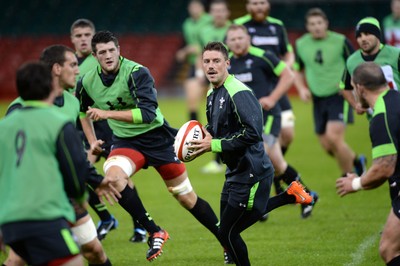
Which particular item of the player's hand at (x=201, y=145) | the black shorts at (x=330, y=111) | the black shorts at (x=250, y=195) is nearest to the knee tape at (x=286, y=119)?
the black shorts at (x=330, y=111)

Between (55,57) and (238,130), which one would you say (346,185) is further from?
(55,57)

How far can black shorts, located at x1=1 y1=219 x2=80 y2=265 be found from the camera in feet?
16.0

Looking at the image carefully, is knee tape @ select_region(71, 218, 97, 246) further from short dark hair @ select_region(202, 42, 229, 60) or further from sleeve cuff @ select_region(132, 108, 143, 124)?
short dark hair @ select_region(202, 42, 229, 60)

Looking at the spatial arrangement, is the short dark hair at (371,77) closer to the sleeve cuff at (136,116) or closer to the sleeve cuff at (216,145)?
the sleeve cuff at (216,145)

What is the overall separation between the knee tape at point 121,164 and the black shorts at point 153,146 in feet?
0.82

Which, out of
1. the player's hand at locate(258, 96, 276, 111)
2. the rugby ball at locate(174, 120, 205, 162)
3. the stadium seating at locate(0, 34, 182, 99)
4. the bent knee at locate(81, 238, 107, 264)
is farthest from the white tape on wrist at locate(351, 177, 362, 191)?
the stadium seating at locate(0, 34, 182, 99)

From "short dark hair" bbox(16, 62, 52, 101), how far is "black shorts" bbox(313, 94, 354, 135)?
7.02 m

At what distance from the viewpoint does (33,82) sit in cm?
501

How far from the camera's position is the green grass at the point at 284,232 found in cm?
806

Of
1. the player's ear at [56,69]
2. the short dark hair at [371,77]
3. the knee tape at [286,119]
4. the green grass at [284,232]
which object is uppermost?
the player's ear at [56,69]

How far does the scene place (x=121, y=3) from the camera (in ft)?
109

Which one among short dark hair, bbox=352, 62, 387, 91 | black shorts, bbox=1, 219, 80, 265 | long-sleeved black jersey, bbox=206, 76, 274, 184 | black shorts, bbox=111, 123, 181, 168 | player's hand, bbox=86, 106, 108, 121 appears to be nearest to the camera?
black shorts, bbox=1, 219, 80, 265

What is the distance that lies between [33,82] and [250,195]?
2571mm

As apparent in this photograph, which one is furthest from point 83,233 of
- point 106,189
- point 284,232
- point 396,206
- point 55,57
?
point 284,232
